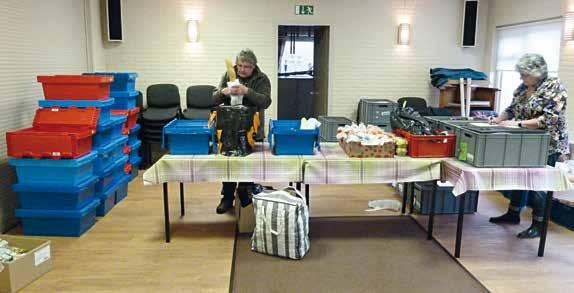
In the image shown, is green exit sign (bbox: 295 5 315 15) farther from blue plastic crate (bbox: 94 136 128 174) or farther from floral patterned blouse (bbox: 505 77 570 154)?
floral patterned blouse (bbox: 505 77 570 154)

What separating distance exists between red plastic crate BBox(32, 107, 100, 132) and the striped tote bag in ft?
5.23

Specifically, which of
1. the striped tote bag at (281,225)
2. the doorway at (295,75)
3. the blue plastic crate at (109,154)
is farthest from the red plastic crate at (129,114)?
the doorway at (295,75)

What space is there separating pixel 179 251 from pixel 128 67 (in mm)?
3900

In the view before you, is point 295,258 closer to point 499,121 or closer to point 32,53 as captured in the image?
point 499,121

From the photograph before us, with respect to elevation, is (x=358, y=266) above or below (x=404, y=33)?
below

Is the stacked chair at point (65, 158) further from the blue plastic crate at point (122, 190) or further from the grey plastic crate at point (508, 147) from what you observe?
the grey plastic crate at point (508, 147)

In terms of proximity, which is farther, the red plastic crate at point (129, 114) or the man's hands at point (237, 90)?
the red plastic crate at point (129, 114)

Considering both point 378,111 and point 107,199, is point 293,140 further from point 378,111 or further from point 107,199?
point 378,111

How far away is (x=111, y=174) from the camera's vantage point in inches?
170

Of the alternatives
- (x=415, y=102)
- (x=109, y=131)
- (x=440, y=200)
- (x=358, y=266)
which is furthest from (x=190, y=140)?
(x=415, y=102)

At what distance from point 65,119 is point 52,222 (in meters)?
0.85

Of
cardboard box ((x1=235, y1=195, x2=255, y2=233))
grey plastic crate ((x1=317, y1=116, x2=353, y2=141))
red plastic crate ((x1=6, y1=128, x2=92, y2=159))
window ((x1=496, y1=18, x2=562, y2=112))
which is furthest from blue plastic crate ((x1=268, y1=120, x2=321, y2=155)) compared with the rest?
window ((x1=496, y1=18, x2=562, y2=112))

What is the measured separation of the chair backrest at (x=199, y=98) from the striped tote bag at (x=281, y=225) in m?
3.28

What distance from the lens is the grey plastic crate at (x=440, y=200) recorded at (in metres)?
4.21
